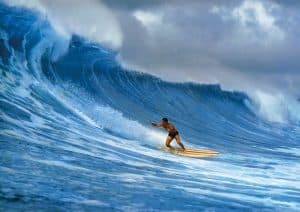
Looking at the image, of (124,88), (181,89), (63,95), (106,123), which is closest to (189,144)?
(106,123)

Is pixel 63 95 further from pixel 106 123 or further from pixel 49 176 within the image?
pixel 49 176

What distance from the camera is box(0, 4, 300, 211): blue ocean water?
6.05m

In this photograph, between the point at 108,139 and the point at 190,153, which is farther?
the point at 108,139

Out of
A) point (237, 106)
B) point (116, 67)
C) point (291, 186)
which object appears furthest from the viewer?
point (237, 106)

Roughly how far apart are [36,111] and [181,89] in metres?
12.7

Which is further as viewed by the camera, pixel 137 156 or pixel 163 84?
pixel 163 84

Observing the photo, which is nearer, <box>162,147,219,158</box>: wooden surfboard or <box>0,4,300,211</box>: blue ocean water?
<box>0,4,300,211</box>: blue ocean water

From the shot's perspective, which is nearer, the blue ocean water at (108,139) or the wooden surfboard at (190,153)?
the blue ocean water at (108,139)

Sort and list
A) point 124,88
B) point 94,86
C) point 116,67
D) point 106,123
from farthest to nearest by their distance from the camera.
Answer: point 116,67 < point 124,88 < point 94,86 < point 106,123

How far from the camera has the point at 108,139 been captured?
1116cm

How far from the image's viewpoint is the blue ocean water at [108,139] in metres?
6.05

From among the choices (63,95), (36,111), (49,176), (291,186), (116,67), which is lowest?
(49,176)

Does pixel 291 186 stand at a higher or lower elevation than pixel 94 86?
lower

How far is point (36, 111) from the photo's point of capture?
1133 centimetres
